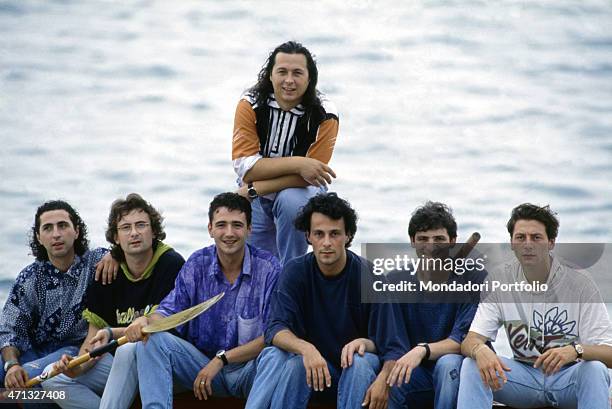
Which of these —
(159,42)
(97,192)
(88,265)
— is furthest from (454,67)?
(88,265)

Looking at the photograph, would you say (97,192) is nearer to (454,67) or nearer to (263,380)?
(454,67)

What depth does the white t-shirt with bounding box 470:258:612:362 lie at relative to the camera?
5.51 metres

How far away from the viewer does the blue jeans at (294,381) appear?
5.42 metres

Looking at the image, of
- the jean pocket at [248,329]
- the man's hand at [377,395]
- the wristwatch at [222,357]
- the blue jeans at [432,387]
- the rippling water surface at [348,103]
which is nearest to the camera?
the man's hand at [377,395]

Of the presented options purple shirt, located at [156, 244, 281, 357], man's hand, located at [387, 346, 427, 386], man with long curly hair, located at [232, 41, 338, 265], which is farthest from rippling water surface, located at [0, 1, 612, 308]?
man's hand, located at [387, 346, 427, 386]

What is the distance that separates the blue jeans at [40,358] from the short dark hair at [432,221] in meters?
1.89

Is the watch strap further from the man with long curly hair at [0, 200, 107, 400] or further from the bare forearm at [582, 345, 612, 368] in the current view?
the bare forearm at [582, 345, 612, 368]

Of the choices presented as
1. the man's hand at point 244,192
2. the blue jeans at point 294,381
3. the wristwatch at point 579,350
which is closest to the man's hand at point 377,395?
the blue jeans at point 294,381

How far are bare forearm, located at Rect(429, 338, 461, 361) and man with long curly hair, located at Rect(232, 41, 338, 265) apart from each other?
1.10m

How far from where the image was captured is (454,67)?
23453 millimetres

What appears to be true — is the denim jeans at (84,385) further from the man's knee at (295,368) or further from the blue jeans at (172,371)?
the man's knee at (295,368)

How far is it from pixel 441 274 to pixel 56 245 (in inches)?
79.8

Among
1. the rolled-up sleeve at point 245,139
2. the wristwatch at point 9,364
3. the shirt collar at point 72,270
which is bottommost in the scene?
the wristwatch at point 9,364

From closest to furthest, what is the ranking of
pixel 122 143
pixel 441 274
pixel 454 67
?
1. pixel 441 274
2. pixel 122 143
3. pixel 454 67
